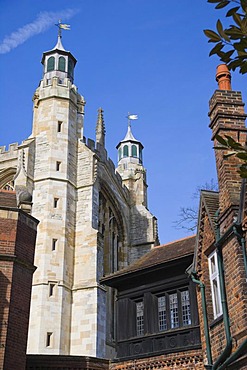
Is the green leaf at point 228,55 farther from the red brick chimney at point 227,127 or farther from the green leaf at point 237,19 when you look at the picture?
the red brick chimney at point 227,127

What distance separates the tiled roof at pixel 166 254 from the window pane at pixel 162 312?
1.06 meters

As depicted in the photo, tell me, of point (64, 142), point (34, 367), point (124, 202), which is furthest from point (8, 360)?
point (124, 202)

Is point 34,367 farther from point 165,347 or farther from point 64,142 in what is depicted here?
point 64,142

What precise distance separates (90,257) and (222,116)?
16.8 metres

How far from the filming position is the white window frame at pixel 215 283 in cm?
1085

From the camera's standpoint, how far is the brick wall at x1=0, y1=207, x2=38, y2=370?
13.4 metres

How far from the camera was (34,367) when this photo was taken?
15430 mm

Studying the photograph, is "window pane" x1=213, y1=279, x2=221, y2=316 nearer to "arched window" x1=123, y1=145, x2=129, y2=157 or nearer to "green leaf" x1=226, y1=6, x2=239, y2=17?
"green leaf" x1=226, y1=6, x2=239, y2=17

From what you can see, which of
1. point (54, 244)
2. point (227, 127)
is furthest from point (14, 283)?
point (54, 244)

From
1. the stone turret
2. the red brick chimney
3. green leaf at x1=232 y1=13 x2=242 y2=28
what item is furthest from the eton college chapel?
green leaf at x1=232 y1=13 x2=242 y2=28

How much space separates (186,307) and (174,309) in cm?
42

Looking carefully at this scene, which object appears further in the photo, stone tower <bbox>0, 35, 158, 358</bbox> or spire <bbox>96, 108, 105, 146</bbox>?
spire <bbox>96, 108, 105, 146</bbox>

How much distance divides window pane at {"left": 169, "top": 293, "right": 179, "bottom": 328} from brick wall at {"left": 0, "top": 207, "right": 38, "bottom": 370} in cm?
400

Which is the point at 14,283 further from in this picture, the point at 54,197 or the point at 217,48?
the point at 54,197
